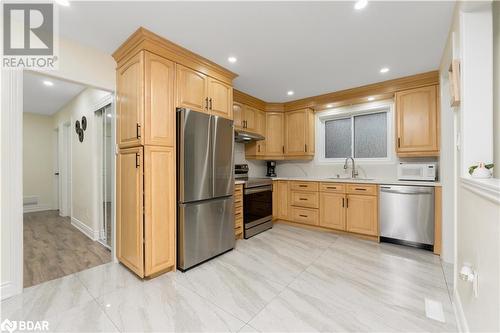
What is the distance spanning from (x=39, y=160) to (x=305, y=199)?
6.64 metres

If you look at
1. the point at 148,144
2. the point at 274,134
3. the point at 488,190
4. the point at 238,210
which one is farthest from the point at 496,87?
the point at 274,134

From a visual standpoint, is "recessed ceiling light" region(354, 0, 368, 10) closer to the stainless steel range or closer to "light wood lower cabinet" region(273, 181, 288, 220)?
the stainless steel range

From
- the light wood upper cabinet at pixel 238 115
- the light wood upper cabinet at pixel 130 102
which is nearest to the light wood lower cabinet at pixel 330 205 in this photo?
the light wood upper cabinet at pixel 238 115

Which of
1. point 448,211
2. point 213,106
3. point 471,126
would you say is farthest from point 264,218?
point 471,126

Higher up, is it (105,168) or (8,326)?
(105,168)

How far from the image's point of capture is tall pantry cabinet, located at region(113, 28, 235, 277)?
2.11 metres

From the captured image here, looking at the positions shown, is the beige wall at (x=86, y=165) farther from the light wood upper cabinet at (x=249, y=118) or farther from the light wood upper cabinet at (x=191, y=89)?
the light wood upper cabinet at (x=249, y=118)

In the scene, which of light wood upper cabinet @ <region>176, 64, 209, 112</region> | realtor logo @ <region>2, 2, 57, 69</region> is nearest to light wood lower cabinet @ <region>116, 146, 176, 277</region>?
light wood upper cabinet @ <region>176, 64, 209, 112</region>

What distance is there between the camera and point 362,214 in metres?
3.30

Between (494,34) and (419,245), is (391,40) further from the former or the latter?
(419,245)

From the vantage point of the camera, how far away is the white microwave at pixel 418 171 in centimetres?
300

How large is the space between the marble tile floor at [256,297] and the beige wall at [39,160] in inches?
186

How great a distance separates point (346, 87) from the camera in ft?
11.8

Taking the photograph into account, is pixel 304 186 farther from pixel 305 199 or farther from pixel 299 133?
pixel 299 133
